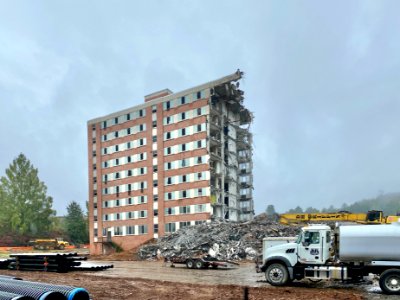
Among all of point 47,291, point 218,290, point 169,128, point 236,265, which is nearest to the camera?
point 47,291

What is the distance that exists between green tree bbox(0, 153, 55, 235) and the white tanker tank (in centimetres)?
8498

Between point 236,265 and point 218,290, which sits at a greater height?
point 218,290

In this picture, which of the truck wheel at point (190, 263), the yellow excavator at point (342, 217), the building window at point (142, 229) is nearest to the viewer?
the truck wheel at point (190, 263)

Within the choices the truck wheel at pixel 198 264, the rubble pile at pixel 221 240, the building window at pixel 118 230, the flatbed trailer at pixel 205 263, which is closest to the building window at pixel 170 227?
the rubble pile at pixel 221 240

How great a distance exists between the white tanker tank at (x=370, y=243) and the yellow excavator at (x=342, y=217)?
1245 centimetres

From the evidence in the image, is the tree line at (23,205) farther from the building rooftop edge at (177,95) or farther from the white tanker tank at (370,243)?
the white tanker tank at (370,243)

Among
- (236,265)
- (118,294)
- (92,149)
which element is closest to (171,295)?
(118,294)

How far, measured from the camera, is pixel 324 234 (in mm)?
19719

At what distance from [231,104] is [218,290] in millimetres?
54960

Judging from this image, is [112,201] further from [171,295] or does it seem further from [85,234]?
[171,295]

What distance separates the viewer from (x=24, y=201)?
91.1 metres

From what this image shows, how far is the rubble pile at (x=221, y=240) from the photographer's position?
43250 mm

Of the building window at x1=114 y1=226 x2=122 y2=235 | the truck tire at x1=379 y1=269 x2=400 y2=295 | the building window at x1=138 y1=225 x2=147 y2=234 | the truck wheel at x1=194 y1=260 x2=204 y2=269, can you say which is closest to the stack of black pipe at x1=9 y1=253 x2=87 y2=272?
the truck wheel at x1=194 y1=260 x2=204 y2=269

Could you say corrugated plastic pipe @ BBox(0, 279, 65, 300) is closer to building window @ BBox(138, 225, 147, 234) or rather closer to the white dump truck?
the white dump truck
